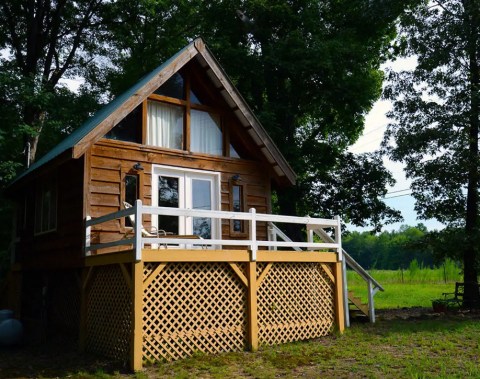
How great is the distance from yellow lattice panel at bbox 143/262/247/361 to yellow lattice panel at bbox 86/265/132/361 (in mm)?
408

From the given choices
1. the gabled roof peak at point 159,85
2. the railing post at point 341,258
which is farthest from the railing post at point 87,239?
the railing post at point 341,258

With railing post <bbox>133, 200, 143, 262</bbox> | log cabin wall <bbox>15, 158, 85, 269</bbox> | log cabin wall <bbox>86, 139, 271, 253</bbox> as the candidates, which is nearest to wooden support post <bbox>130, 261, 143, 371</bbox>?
railing post <bbox>133, 200, 143, 262</bbox>

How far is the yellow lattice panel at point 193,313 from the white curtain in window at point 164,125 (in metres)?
3.54

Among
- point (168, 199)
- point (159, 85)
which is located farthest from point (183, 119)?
point (168, 199)

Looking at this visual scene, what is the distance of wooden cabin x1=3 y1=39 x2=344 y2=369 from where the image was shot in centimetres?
941

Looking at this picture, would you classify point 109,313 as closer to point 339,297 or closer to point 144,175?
point 144,175

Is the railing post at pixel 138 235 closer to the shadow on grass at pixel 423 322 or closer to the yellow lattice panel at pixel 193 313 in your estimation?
the yellow lattice panel at pixel 193 313

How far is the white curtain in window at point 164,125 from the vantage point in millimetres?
12438

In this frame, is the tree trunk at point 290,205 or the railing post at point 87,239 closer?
the railing post at point 87,239

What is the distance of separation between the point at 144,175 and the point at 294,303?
443 cm

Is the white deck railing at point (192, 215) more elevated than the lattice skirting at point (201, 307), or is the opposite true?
the white deck railing at point (192, 215)

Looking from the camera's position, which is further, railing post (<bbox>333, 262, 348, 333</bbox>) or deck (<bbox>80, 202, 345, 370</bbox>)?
railing post (<bbox>333, 262, 348, 333</bbox>)

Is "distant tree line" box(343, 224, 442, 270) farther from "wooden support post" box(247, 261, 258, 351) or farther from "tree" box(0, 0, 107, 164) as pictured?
"wooden support post" box(247, 261, 258, 351)

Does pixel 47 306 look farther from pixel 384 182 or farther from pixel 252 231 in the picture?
pixel 384 182
